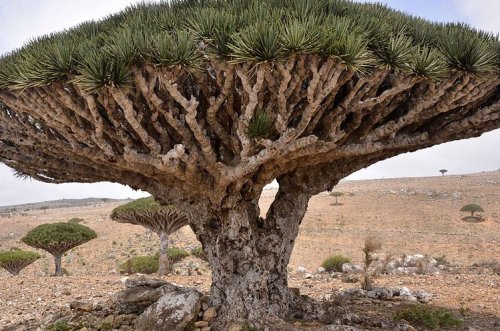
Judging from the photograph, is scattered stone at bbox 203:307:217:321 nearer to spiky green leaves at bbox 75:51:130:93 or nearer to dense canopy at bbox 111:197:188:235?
spiky green leaves at bbox 75:51:130:93

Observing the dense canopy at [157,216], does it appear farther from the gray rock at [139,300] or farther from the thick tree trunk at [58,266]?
the gray rock at [139,300]

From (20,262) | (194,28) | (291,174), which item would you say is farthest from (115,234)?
(194,28)

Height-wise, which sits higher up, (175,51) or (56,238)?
(175,51)

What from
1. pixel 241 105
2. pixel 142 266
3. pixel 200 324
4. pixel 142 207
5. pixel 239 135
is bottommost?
pixel 200 324

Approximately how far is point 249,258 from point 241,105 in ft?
7.26

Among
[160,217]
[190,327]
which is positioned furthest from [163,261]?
[190,327]

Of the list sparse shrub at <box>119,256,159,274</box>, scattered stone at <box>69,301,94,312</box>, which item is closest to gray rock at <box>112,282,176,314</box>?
scattered stone at <box>69,301,94,312</box>

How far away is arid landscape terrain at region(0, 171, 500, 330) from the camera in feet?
31.1

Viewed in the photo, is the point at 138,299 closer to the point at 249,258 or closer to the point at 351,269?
the point at 249,258

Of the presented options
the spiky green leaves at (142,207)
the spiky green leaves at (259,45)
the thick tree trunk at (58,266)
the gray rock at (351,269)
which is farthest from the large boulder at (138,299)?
the thick tree trunk at (58,266)

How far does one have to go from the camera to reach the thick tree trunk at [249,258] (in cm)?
677

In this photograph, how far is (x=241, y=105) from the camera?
5836mm

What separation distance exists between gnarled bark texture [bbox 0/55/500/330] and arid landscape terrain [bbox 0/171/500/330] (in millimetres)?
2184

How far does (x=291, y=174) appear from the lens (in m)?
7.54
